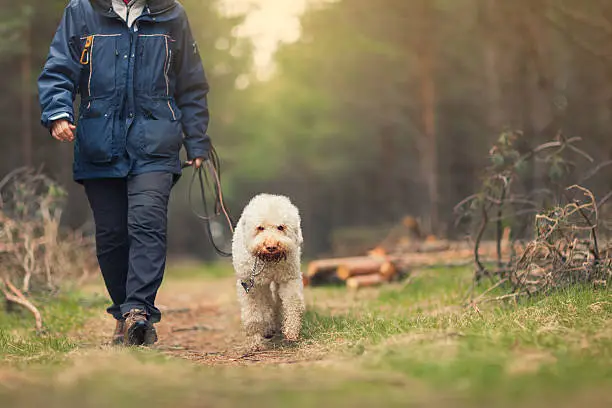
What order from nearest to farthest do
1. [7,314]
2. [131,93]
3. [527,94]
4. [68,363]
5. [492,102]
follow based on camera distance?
1. [68,363]
2. [131,93]
3. [7,314]
4. [527,94]
5. [492,102]

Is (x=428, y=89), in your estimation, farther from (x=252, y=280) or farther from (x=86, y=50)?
(x=86, y=50)

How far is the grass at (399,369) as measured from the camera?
115 inches

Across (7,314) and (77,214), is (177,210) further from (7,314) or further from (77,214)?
(7,314)

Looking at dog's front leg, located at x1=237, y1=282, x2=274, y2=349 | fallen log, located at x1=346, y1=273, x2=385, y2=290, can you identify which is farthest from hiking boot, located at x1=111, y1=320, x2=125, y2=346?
fallen log, located at x1=346, y1=273, x2=385, y2=290

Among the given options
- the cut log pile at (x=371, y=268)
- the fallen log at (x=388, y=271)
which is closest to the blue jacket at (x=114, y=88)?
the cut log pile at (x=371, y=268)

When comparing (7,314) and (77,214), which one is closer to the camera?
(7,314)

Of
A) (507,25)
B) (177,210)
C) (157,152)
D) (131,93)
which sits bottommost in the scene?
(177,210)

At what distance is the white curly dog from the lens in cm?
488

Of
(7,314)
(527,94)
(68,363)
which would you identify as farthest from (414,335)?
(527,94)

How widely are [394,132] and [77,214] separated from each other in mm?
10516

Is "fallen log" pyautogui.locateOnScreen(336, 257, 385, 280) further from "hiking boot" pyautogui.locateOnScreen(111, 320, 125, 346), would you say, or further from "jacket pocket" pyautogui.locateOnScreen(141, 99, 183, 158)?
"jacket pocket" pyautogui.locateOnScreen(141, 99, 183, 158)

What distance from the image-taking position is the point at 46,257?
7414mm

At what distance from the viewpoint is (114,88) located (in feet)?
16.0

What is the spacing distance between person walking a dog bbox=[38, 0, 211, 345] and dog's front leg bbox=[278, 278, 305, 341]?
33.9 inches
